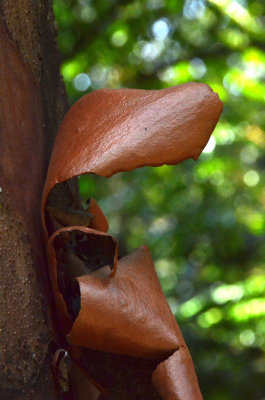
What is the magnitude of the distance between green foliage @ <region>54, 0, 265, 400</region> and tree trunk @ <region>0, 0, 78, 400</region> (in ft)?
4.31

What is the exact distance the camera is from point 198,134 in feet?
1.70

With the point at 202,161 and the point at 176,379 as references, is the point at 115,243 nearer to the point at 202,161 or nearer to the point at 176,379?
the point at 176,379

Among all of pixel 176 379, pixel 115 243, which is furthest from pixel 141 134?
pixel 176 379

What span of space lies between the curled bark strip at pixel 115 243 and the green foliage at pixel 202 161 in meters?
1.37

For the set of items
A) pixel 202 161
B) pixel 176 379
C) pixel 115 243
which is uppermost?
pixel 115 243

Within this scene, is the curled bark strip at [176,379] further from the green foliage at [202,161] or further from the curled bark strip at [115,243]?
the green foliage at [202,161]

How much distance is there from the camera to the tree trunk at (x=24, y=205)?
473 mm

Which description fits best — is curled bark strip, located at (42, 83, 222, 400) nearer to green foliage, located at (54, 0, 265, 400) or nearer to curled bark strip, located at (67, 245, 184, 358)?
curled bark strip, located at (67, 245, 184, 358)

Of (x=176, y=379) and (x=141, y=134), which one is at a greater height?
(x=141, y=134)

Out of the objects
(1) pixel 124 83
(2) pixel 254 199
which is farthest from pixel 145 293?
(2) pixel 254 199

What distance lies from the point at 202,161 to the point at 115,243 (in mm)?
1995

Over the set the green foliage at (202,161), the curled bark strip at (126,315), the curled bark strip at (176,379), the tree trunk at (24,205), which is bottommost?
the green foliage at (202,161)

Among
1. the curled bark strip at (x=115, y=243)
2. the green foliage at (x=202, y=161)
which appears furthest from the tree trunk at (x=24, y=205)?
the green foliage at (x=202, y=161)

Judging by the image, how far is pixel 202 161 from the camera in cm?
246
